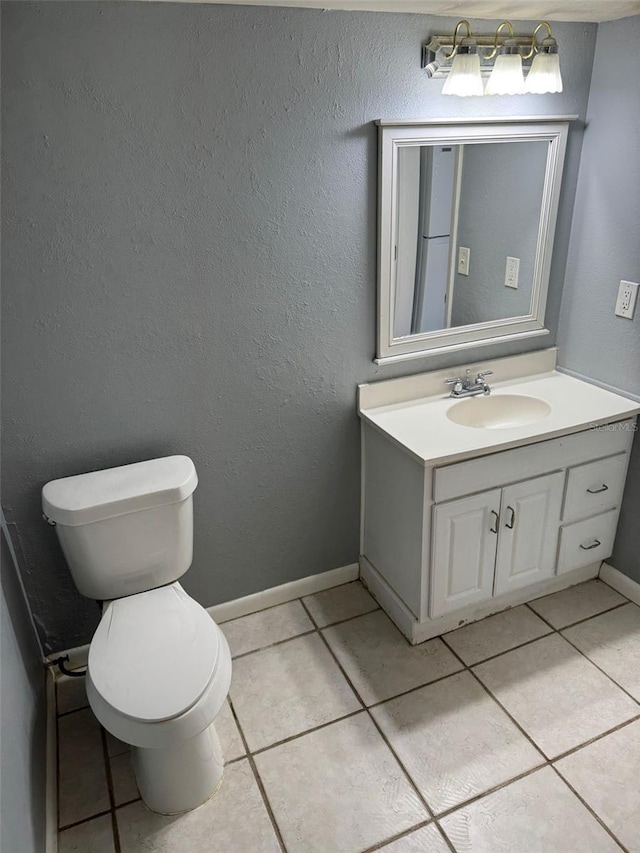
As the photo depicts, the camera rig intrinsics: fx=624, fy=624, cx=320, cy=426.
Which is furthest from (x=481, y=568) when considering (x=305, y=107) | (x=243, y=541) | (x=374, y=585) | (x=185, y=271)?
(x=305, y=107)

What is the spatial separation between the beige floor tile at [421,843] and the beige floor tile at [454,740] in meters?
0.06

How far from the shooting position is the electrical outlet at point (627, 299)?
2.10 meters

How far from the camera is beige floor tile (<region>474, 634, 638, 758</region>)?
72.8 inches

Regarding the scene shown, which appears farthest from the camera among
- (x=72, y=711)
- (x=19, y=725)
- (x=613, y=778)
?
(x=72, y=711)

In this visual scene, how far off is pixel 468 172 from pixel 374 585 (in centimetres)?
151

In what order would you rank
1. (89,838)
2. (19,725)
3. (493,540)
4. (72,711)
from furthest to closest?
(493,540) → (72,711) → (89,838) → (19,725)

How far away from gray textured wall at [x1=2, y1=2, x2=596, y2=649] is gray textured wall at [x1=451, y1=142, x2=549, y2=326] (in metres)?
0.13

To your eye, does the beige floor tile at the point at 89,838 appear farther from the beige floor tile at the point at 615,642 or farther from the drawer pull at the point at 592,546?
the drawer pull at the point at 592,546

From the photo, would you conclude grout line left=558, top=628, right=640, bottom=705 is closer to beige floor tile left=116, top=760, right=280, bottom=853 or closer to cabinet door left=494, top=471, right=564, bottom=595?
cabinet door left=494, top=471, right=564, bottom=595

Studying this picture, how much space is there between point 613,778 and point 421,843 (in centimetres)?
57

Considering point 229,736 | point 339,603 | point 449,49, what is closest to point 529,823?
point 229,736

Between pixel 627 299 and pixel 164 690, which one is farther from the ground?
pixel 627 299

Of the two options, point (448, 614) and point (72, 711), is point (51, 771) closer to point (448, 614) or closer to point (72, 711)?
point (72, 711)

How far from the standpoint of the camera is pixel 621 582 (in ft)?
7.83
